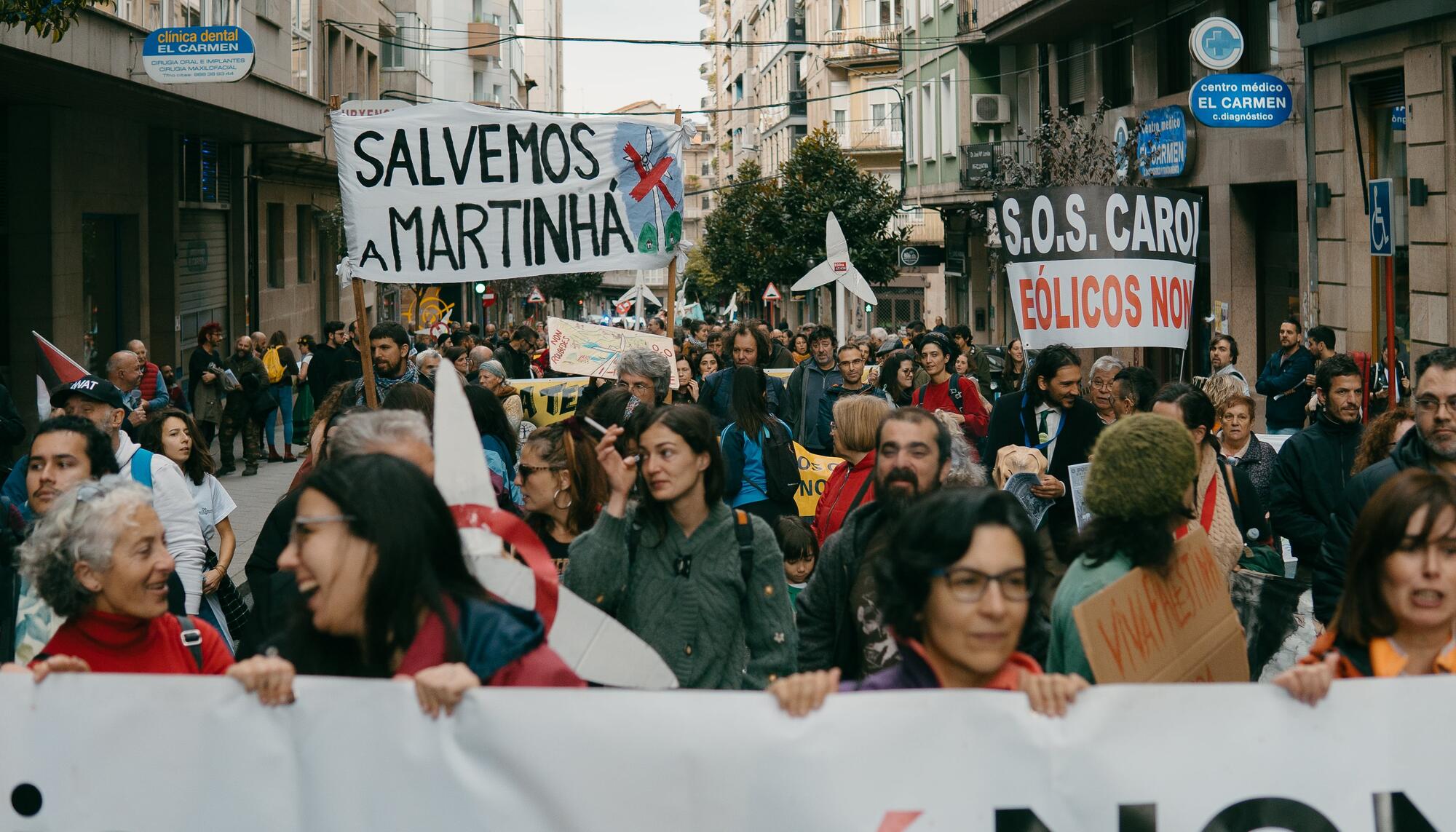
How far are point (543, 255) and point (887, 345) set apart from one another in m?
11.0

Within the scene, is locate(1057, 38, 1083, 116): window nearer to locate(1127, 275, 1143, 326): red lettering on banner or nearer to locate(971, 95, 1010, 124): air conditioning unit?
locate(971, 95, 1010, 124): air conditioning unit

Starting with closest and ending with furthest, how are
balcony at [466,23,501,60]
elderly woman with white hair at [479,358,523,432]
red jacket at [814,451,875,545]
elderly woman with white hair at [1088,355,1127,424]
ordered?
red jacket at [814,451,875,545] → elderly woman with white hair at [1088,355,1127,424] → elderly woman with white hair at [479,358,523,432] → balcony at [466,23,501,60]

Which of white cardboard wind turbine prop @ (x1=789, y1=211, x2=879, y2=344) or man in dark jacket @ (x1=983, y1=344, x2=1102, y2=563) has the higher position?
white cardboard wind turbine prop @ (x1=789, y1=211, x2=879, y2=344)

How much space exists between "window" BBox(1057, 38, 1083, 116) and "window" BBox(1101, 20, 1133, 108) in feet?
3.17

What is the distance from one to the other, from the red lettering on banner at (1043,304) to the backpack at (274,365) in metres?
12.5

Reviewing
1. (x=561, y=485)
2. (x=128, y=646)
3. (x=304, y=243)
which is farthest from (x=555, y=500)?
(x=304, y=243)

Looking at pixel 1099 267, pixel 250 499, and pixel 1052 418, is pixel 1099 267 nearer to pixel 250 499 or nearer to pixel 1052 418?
pixel 1052 418

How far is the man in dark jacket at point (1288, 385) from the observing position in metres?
14.5

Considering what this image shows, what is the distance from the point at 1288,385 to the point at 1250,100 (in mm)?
6088

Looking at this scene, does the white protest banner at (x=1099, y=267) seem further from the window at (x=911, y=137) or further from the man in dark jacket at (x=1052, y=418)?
the window at (x=911, y=137)

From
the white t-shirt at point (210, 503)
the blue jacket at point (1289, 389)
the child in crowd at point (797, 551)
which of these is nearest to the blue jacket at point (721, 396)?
the child in crowd at point (797, 551)

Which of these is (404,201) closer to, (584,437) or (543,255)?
(543,255)

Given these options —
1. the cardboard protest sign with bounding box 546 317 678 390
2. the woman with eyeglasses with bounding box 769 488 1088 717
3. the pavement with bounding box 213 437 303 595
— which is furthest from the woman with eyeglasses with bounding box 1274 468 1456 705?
the cardboard protest sign with bounding box 546 317 678 390

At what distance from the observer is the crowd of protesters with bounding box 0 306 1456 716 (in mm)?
3367
